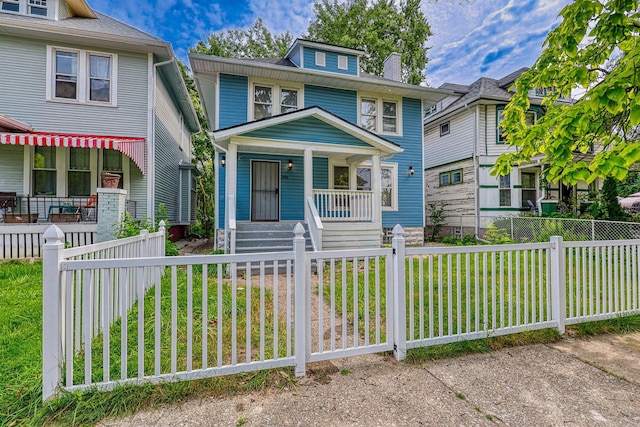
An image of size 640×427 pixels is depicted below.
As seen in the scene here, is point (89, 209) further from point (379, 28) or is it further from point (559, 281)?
point (379, 28)

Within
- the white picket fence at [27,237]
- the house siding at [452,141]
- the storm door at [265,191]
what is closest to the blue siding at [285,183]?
the storm door at [265,191]

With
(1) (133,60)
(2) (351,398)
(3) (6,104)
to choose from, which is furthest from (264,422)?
(3) (6,104)

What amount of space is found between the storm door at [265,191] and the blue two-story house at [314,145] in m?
0.03

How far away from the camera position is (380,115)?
11.5m

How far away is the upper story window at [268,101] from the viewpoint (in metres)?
10.2

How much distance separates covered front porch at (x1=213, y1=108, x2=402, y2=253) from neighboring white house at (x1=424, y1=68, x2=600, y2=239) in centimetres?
577

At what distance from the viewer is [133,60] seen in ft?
30.0

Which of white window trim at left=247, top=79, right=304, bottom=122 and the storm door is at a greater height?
white window trim at left=247, top=79, right=304, bottom=122

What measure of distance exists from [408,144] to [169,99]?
9508 mm

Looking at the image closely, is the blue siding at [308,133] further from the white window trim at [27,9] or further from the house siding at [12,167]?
the white window trim at [27,9]

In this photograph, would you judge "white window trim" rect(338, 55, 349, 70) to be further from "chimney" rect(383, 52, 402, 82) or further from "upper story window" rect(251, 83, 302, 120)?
"chimney" rect(383, 52, 402, 82)

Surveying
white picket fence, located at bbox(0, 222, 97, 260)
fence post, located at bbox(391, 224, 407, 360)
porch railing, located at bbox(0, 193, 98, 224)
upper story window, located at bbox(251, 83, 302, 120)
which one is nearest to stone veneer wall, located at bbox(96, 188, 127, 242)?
white picket fence, located at bbox(0, 222, 97, 260)

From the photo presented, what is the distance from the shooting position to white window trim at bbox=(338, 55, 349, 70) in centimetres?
1155

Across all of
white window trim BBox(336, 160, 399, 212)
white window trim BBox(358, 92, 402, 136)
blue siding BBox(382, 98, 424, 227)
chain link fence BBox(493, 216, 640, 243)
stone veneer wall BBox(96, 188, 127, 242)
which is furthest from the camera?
blue siding BBox(382, 98, 424, 227)
